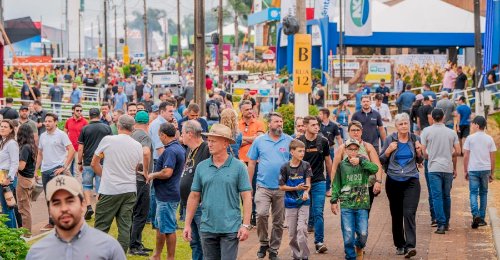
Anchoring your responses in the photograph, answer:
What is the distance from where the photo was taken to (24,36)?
95.1 meters

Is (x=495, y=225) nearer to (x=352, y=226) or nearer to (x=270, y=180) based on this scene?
(x=352, y=226)

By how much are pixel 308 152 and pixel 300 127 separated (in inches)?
26.5

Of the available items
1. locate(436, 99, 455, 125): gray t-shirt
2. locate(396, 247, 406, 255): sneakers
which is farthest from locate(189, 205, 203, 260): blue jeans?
locate(436, 99, 455, 125): gray t-shirt

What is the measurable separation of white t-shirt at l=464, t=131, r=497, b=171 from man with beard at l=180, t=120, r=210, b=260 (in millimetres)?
5576

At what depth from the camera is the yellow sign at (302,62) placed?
2005 centimetres

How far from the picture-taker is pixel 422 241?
1445 centimetres

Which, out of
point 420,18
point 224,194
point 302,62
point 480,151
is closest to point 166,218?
point 224,194

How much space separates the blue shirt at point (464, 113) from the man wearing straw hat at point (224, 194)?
16472 millimetres

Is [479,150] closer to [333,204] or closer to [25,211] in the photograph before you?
[333,204]

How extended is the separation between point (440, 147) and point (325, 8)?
121 ft

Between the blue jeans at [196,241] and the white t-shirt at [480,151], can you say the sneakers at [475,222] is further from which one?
the blue jeans at [196,241]

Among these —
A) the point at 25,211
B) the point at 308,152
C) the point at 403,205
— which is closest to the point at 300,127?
the point at 308,152

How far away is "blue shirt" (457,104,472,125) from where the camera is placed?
25.4 metres

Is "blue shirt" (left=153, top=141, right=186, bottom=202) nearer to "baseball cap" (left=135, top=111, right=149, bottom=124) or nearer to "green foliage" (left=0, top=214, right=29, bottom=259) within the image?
"baseball cap" (left=135, top=111, right=149, bottom=124)
